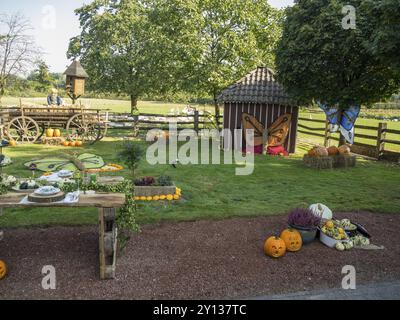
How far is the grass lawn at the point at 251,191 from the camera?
25.1 feet

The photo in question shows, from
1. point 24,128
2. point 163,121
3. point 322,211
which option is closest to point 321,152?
point 322,211

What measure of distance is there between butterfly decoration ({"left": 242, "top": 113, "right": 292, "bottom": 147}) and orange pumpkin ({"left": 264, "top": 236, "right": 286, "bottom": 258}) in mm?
10646

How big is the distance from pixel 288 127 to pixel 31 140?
12222 millimetres

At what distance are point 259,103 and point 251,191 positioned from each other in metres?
7.09

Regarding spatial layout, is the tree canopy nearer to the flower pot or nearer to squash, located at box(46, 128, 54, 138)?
squash, located at box(46, 128, 54, 138)

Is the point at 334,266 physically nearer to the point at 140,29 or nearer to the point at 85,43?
the point at 140,29

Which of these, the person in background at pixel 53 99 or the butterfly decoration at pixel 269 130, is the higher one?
the person in background at pixel 53 99

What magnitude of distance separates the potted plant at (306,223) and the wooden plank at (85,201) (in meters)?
3.25

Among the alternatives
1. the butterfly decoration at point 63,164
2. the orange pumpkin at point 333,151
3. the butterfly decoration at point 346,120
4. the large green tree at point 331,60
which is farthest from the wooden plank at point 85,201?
the butterfly decoration at point 346,120

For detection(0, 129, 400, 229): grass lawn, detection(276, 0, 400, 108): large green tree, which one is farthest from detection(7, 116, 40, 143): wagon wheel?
detection(276, 0, 400, 108): large green tree

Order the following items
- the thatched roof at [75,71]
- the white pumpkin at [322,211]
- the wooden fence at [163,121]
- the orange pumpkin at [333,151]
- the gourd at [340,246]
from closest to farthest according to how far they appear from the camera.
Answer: the gourd at [340,246], the white pumpkin at [322,211], the orange pumpkin at [333,151], the thatched roof at [75,71], the wooden fence at [163,121]

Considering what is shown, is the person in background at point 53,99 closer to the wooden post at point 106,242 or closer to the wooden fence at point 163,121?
the wooden fence at point 163,121

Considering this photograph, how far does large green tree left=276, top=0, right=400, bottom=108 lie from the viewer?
12609mm

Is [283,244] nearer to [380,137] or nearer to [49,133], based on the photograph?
[380,137]
